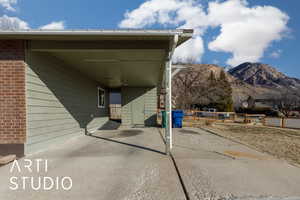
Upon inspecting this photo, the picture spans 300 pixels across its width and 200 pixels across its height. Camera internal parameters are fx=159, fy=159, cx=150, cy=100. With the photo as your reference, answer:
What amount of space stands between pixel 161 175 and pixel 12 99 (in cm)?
374

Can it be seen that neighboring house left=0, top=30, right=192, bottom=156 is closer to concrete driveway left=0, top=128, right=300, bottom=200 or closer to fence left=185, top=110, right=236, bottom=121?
concrete driveway left=0, top=128, right=300, bottom=200

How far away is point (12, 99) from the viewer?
3.68m

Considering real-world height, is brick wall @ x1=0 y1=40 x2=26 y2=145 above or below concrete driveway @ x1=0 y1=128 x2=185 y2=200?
A: above

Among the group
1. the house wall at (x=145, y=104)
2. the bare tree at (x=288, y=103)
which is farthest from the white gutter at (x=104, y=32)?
the bare tree at (x=288, y=103)

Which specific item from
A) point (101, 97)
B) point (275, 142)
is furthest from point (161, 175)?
point (101, 97)

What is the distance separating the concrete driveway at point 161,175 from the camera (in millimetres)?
2195

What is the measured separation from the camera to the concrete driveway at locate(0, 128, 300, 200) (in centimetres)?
220

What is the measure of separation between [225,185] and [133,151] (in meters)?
2.35

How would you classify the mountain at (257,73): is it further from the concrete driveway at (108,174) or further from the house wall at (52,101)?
the concrete driveway at (108,174)

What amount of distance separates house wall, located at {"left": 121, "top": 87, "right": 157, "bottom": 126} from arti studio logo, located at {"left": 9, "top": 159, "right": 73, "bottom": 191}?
6.95 m

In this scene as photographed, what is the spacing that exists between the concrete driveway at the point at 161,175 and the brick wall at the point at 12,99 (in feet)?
2.32

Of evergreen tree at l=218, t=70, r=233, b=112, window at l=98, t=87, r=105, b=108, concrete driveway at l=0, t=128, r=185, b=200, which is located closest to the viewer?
concrete driveway at l=0, t=128, r=185, b=200

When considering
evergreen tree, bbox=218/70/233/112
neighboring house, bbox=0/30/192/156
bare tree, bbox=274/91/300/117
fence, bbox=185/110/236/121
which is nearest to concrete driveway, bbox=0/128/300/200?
neighboring house, bbox=0/30/192/156

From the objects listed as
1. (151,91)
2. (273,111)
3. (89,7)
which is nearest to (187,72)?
(273,111)
